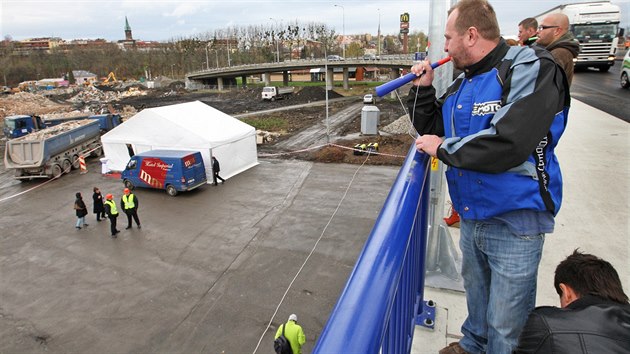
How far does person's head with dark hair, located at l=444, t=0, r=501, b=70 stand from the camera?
2002mm

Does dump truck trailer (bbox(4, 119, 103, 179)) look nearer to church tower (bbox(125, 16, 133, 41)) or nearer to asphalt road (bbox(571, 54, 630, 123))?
asphalt road (bbox(571, 54, 630, 123))

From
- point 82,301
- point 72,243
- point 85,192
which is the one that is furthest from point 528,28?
point 85,192

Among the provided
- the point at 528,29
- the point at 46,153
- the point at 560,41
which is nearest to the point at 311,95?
the point at 46,153

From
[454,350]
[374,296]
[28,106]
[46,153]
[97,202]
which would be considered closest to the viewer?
[374,296]

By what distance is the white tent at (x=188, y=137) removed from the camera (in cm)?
1981

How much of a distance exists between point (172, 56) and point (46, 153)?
110423 mm

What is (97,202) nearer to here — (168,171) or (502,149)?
(168,171)

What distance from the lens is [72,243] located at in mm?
13930

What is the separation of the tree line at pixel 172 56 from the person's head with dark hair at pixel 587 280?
112 m

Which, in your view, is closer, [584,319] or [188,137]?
[584,319]

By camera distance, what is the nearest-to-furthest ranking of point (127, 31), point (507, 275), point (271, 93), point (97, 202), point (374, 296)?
1. point (374, 296)
2. point (507, 275)
3. point (97, 202)
4. point (271, 93)
5. point (127, 31)

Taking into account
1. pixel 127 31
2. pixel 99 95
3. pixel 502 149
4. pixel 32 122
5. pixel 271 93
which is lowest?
pixel 32 122

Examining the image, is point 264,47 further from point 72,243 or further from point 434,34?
point 434,34

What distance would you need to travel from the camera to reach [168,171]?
60.1 feet
